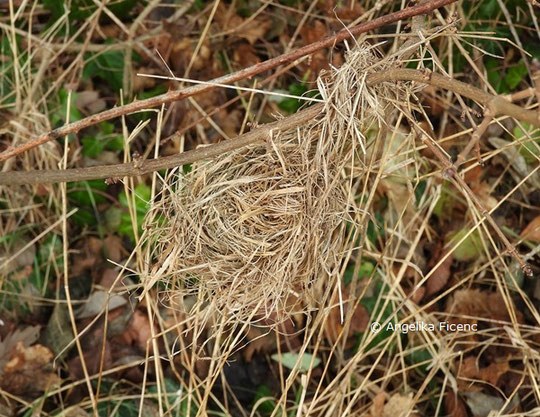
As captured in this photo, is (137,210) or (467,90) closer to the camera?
(467,90)

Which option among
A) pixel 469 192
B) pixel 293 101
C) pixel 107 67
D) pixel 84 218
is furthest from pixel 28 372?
pixel 469 192

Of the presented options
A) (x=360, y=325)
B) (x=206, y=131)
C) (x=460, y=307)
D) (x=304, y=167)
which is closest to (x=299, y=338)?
(x=360, y=325)

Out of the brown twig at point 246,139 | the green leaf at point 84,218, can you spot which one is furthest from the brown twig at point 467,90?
the green leaf at point 84,218

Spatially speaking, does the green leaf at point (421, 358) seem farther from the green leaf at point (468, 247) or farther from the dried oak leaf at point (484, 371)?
the green leaf at point (468, 247)

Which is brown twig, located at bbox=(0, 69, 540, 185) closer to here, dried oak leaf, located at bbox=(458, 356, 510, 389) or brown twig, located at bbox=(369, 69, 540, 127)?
brown twig, located at bbox=(369, 69, 540, 127)

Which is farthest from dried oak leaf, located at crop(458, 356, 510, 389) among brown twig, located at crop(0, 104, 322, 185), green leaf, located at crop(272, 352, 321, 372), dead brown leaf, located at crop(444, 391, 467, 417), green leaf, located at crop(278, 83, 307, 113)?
brown twig, located at crop(0, 104, 322, 185)

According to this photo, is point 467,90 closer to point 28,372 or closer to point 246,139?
point 246,139
